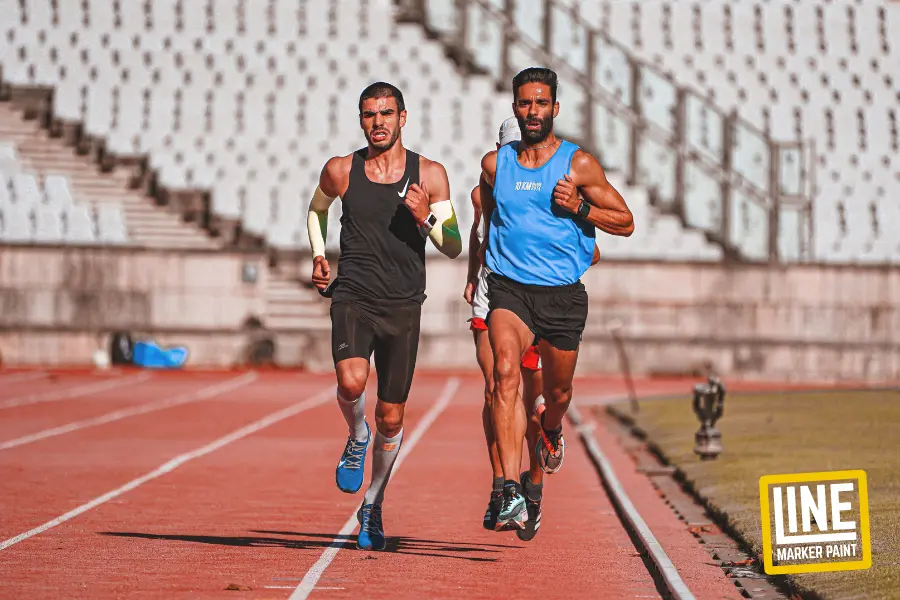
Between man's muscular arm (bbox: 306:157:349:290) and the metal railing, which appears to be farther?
the metal railing

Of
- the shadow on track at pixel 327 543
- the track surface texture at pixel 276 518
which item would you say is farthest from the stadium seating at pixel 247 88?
the shadow on track at pixel 327 543

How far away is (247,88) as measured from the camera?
3919 centimetres

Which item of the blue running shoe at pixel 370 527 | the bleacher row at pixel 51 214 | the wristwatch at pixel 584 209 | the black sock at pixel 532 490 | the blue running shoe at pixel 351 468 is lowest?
the blue running shoe at pixel 370 527

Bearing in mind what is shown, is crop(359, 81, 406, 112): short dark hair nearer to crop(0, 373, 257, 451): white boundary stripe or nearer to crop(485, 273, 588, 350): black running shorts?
crop(485, 273, 588, 350): black running shorts

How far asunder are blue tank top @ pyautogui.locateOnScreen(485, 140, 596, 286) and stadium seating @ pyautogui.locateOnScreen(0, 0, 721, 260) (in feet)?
88.9

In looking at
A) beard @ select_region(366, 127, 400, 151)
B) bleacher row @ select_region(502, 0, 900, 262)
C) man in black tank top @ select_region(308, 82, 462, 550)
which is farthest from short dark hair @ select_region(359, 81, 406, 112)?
bleacher row @ select_region(502, 0, 900, 262)

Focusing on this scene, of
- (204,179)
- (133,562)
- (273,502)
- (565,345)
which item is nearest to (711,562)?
(565,345)

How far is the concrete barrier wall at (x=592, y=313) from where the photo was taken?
3541 centimetres

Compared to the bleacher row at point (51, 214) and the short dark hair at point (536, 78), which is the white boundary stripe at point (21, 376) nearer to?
the bleacher row at point (51, 214)

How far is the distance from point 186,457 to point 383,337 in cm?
798

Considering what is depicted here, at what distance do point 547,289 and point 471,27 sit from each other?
2685 centimetres

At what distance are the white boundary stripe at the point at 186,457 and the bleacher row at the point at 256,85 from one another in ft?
29.6

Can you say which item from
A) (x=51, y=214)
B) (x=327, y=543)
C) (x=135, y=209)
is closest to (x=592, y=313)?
(x=135, y=209)

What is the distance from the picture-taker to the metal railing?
103 ft
